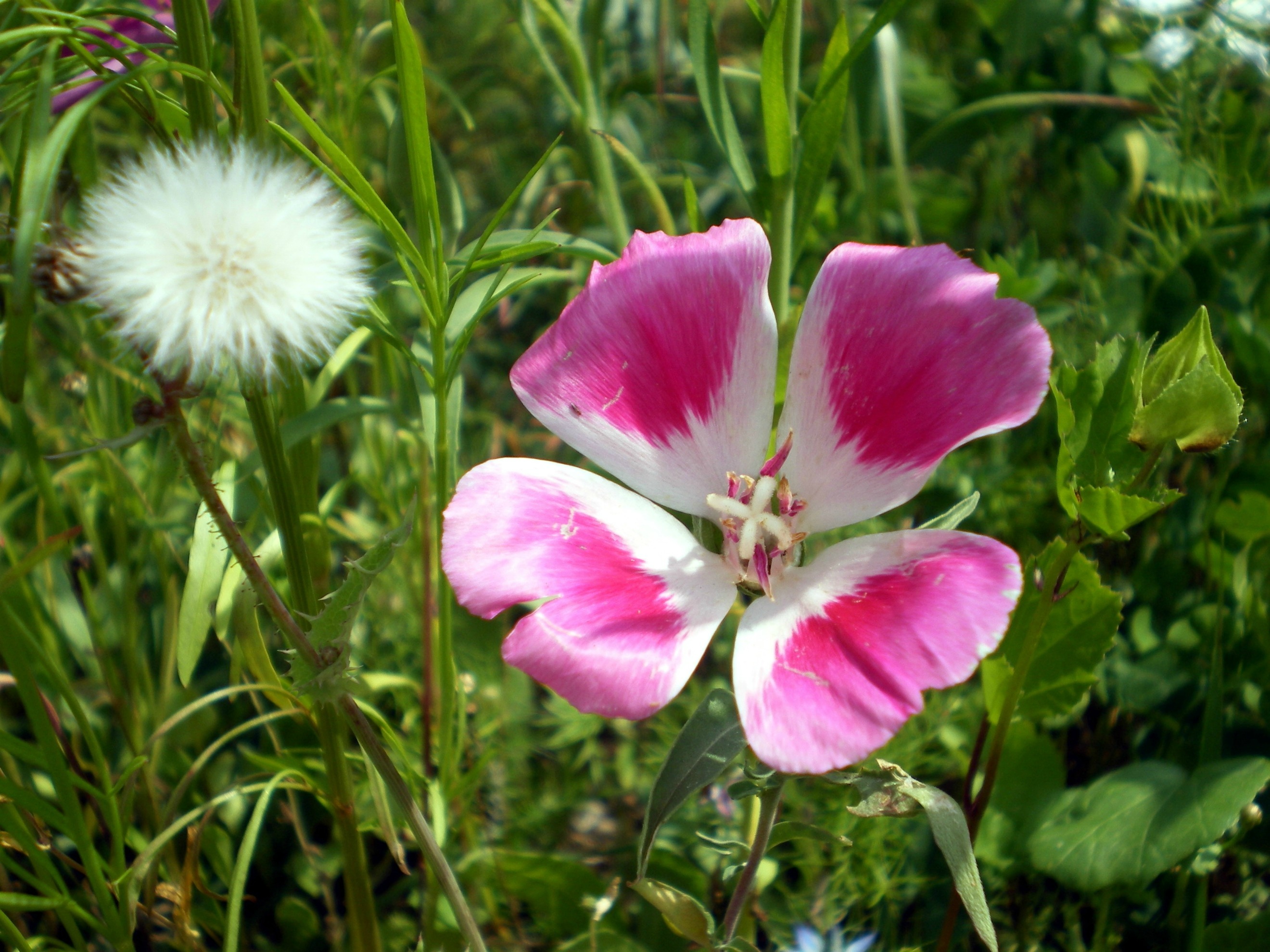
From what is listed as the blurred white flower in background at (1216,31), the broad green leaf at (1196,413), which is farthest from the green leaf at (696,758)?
the blurred white flower in background at (1216,31)

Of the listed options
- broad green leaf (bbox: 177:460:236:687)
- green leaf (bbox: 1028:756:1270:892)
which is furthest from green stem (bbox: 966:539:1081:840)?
broad green leaf (bbox: 177:460:236:687)

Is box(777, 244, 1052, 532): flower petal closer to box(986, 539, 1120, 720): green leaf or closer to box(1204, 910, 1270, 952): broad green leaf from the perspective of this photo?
box(986, 539, 1120, 720): green leaf

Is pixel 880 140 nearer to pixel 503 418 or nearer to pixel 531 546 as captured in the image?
pixel 503 418

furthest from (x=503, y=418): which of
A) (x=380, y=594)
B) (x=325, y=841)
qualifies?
Answer: (x=325, y=841)

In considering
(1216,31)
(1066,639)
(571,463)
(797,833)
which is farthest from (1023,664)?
(1216,31)

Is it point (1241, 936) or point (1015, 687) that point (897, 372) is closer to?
point (1015, 687)

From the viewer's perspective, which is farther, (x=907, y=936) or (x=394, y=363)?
(x=394, y=363)
